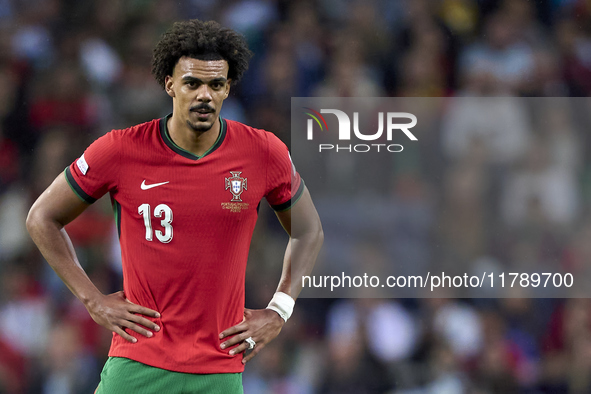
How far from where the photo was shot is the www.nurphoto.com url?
5.85 meters

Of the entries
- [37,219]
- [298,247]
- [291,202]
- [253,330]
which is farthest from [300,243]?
[37,219]

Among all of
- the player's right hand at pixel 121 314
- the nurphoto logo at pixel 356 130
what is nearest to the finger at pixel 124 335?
the player's right hand at pixel 121 314

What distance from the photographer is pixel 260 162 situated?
3.31 metres

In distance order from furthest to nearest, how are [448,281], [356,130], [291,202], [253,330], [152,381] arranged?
[448,281] → [356,130] → [291,202] → [253,330] → [152,381]

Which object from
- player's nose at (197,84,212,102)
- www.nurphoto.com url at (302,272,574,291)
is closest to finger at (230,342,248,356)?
player's nose at (197,84,212,102)

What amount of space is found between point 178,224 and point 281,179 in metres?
0.56

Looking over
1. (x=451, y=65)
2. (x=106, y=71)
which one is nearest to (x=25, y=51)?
(x=106, y=71)

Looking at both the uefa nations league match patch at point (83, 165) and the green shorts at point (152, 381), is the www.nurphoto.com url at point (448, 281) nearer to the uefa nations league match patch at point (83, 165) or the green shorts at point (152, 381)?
the green shorts at point (152, 381)

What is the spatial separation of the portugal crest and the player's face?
0.26 meters

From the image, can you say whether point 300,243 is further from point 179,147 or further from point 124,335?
point 124,335

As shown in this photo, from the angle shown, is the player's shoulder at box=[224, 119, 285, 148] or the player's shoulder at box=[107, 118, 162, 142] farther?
the player's shoulder at box=[224, 119, 285, 148]

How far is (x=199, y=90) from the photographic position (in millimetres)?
3119

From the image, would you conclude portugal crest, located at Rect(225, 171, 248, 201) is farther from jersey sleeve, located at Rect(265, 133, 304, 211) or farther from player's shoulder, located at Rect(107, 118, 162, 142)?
player's shoulder, located at Rect(107, 118, 162, 142)

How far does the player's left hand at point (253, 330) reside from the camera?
3.19 metres
